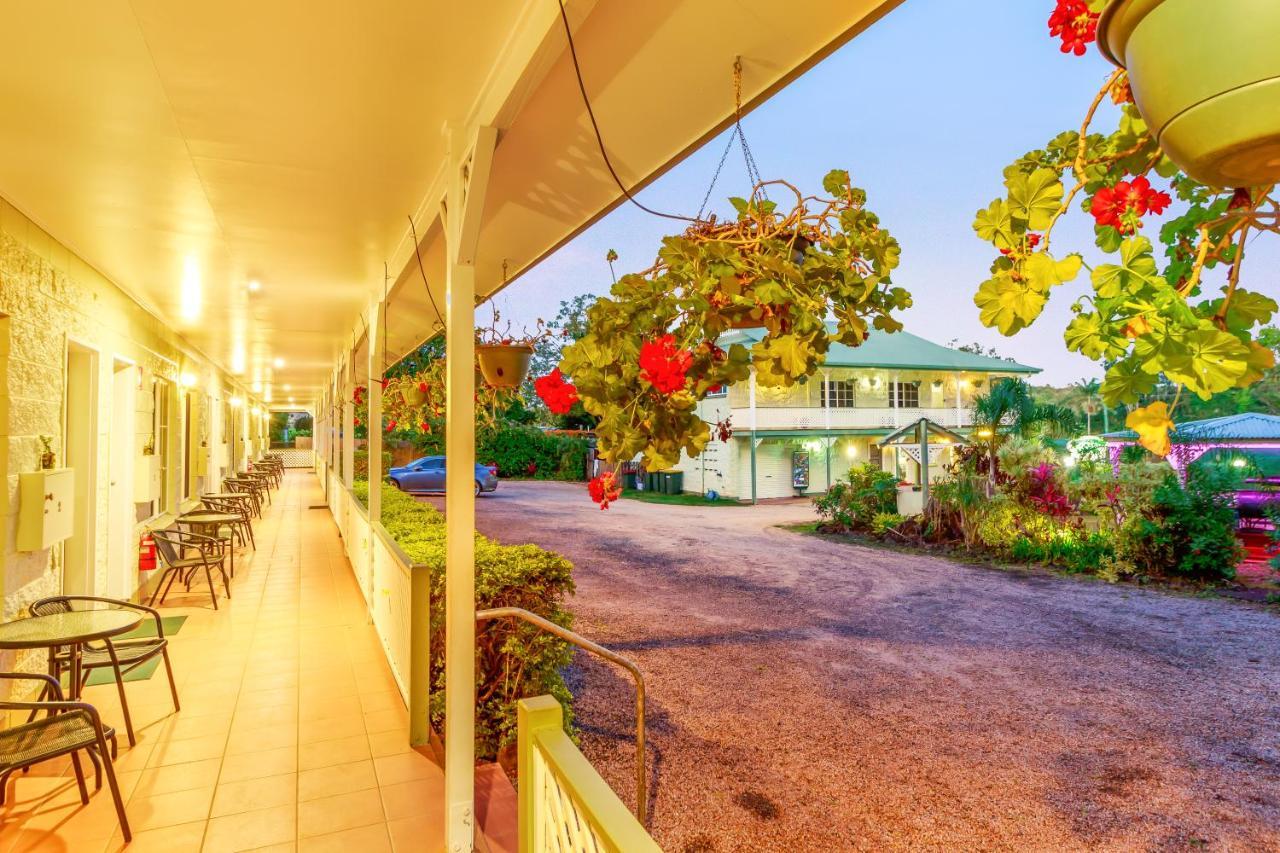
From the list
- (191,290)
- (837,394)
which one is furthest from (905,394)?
(191,290)

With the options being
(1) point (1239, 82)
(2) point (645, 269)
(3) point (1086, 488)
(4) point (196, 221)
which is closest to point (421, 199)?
(4) point (196, 221)

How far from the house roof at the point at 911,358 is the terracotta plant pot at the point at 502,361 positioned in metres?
16.0

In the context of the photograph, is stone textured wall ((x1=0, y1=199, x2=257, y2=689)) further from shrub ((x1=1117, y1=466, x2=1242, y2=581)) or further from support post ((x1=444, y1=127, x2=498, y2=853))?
shrub ((x1=1117, y1=466, x2=1242, y2=581))

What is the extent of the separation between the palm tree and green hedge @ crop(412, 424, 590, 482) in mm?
14767

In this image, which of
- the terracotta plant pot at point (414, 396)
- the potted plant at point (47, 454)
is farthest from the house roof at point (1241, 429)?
the potted plant at point (47, 454)

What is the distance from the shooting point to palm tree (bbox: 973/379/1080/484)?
36.7 feet

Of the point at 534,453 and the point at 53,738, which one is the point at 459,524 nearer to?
the point at 53,738

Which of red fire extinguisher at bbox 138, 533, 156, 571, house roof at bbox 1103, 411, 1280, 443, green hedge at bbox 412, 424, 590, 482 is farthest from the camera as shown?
green hedge at bbox 412, 424, 590, 482

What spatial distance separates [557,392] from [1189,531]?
920 cm

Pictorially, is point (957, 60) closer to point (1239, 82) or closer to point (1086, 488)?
point (1239, 82)

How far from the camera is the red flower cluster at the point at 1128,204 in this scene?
84cm

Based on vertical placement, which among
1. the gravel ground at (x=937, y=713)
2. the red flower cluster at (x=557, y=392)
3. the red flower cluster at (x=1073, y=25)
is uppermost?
the red flower cluster at (x=1073, y=25)

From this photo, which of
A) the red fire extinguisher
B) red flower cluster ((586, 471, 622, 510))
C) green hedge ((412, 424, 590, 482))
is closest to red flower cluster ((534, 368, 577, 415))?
red flower cluster ((586, 471, 622, 510))

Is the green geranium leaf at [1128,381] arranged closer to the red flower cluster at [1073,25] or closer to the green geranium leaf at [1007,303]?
the green geranium leaf at [1007,303]
